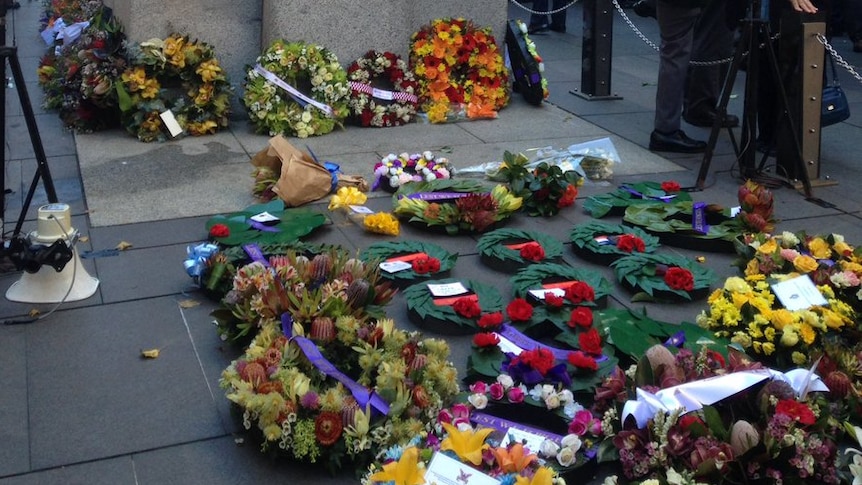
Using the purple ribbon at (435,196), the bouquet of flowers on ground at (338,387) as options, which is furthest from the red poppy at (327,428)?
the purple ribbon at (435,196)

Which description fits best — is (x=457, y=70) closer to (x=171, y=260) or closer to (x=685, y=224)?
(x=685, y=224)

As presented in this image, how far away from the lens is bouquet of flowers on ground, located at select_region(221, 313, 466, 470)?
323cm

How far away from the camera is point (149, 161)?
698cm

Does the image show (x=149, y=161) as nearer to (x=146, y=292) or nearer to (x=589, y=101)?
(x=146, y=292)

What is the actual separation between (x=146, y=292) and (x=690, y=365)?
2696 millimetres

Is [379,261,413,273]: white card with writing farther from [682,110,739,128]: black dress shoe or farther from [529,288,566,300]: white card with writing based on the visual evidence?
[682,110,739,128]: black dress shoe

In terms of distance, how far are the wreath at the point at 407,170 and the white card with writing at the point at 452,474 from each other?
3524 millimetres

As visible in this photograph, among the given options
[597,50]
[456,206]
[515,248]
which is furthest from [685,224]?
[597,50]

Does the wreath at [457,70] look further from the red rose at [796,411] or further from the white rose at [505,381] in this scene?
the red rose at [796,411]

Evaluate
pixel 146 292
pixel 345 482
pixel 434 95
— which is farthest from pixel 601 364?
pixel 434 95

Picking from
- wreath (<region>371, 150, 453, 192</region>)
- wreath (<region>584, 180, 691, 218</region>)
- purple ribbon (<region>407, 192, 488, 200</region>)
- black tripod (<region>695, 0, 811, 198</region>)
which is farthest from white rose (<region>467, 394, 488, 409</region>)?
black tripod (<region>695, 0, 811, 198</region>)

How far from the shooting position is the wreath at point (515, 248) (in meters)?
5.03

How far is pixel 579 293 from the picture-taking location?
174 inches

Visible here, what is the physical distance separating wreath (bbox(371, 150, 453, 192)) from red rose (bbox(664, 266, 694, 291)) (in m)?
2.09
